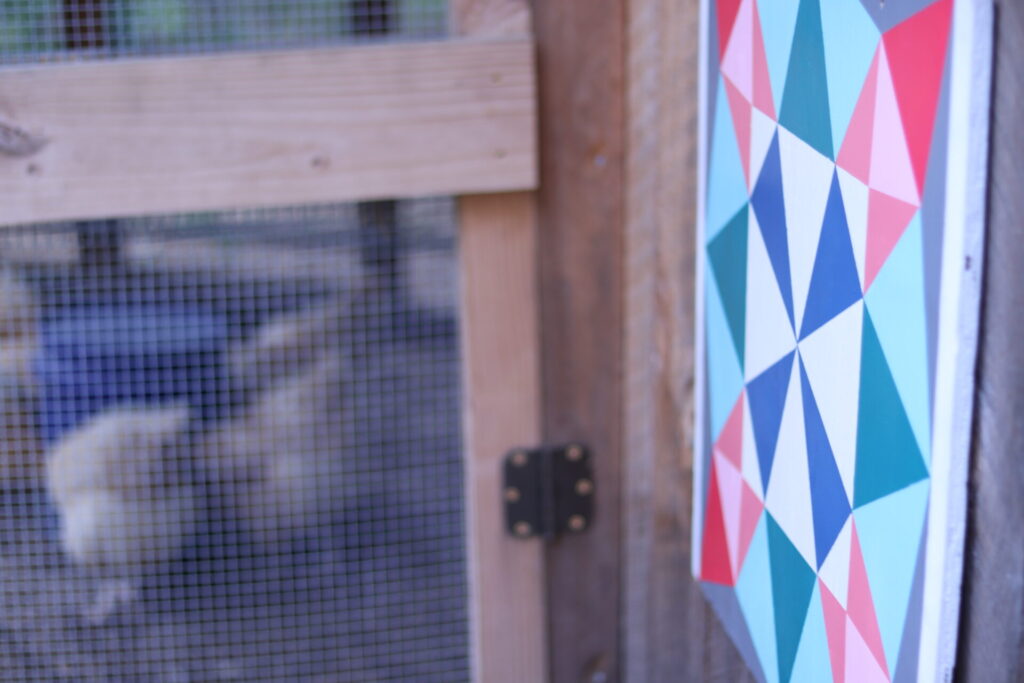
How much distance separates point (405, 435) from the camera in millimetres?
1180

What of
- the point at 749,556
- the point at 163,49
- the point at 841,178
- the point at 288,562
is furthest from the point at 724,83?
the point at 288,562

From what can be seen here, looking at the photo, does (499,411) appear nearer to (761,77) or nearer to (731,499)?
(731,499)

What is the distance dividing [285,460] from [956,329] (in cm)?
92

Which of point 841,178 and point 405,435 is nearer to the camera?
point 841,178

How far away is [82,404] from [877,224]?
955 mm

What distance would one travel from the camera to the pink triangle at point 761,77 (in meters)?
0.68

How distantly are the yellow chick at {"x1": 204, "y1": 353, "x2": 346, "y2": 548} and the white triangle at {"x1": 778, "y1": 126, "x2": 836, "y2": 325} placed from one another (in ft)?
2.26

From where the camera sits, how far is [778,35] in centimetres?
66

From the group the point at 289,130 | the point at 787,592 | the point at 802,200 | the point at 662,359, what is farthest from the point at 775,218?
the point at 289,130

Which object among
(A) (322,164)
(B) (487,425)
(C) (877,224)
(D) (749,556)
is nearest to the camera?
(C) (877,224)

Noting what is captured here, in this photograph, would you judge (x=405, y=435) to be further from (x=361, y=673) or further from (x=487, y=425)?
(x=361, y=673)

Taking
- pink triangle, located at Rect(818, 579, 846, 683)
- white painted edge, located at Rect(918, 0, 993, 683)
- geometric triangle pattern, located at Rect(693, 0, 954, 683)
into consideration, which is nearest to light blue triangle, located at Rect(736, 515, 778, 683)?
geometric triangle pattern, located at Rect(693, 0, 954, 683)

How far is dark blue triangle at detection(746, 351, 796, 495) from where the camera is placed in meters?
0.67

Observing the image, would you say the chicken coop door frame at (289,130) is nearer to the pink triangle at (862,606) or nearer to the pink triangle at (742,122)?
the pink triangle at (742,122)
